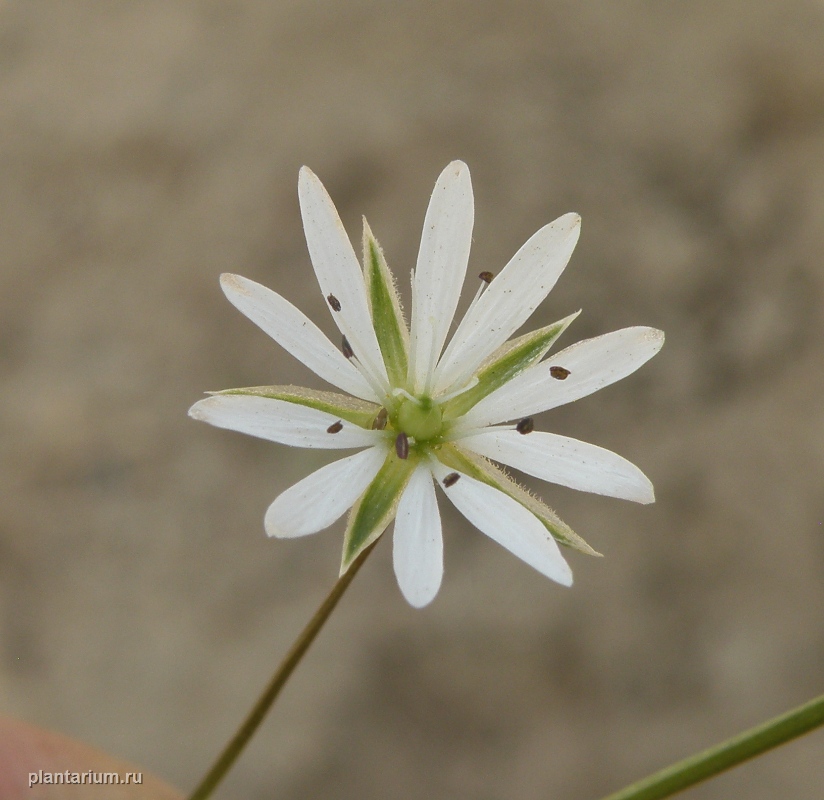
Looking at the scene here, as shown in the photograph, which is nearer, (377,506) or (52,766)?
(377,506)

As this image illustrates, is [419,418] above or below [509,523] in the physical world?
above

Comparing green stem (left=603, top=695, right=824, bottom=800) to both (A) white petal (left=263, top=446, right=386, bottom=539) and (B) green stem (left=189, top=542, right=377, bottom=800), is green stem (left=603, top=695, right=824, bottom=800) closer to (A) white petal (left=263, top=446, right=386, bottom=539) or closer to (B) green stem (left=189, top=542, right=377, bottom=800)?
(B) green stem (left=189, top=542, right=377, bottom=800)

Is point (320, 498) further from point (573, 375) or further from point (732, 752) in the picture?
point (732, 752)

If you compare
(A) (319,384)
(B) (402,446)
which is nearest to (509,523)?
(B) (402,446)

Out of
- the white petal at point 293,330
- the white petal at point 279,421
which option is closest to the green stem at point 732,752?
the white petal at point 279,421

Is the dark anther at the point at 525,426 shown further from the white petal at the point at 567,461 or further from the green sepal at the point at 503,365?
the green sepal at the point at 503,365

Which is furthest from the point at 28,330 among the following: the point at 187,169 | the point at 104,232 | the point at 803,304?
the point at 803,304

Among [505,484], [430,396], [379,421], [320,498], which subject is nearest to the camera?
[320,498]
